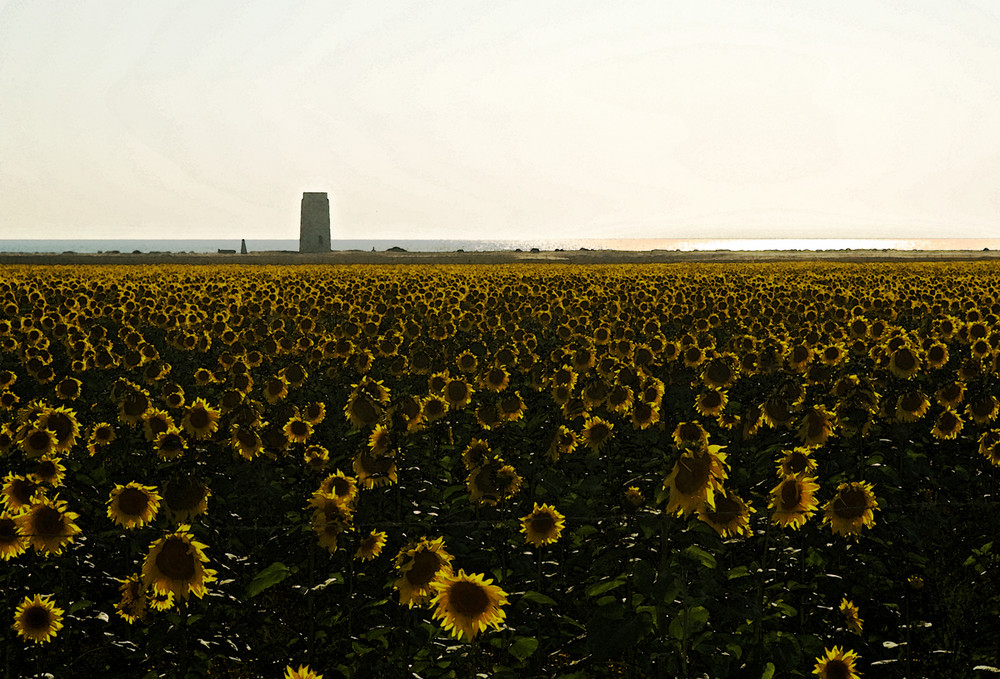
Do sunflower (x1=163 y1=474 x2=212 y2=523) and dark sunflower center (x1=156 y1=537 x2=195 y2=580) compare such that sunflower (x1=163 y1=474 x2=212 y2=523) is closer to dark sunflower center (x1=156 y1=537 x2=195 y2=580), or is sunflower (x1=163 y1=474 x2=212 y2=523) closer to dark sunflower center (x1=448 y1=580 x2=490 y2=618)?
dark sunflower center (x1=156 y1=537 x2=195 y2=580)

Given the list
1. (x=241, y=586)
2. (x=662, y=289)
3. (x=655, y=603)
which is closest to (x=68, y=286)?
(x=662, y=289)

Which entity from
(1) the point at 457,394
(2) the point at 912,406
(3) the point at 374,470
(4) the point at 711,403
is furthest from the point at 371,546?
(2) the point at 912,406

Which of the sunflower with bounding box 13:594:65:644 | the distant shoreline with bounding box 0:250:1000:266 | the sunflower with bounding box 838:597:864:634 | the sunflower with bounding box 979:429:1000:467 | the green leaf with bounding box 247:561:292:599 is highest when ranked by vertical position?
the distant shoreline with bounding box 0:250:1000:266

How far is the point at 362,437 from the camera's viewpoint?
24.7 feet

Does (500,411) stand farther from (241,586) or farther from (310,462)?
(241,586)

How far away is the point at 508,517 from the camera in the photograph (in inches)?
249

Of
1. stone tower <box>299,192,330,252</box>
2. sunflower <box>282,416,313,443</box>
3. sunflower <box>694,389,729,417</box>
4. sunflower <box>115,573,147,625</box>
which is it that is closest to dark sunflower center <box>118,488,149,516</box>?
sunflower <box>115,573,147,625</box>

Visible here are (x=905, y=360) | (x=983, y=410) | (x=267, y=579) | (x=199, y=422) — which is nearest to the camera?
(x=267, y=579)

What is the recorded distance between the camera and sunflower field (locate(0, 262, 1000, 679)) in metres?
4.26

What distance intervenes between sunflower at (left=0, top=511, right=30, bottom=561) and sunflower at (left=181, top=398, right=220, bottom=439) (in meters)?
2.72

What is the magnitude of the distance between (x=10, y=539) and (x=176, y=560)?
126cm

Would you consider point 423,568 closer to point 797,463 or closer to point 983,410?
point 797,463

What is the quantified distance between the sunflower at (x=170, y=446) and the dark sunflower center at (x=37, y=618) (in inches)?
80.6

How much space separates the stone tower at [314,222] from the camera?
4530 inches
